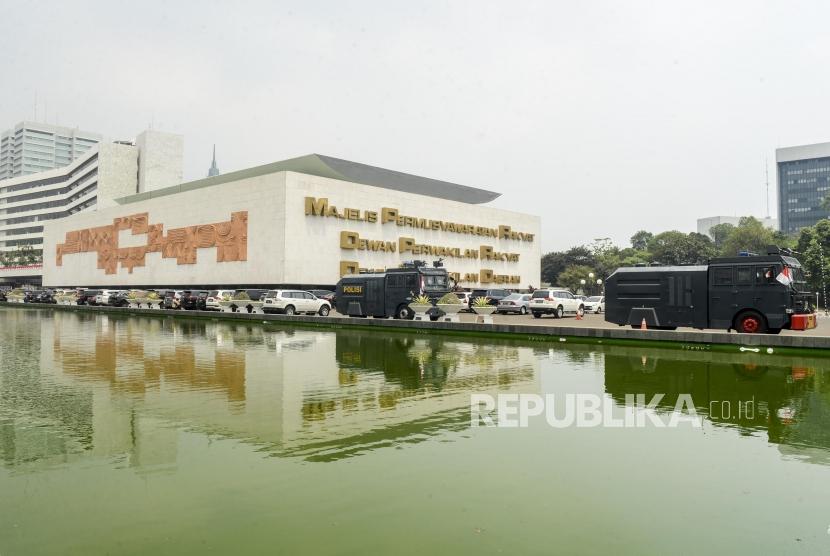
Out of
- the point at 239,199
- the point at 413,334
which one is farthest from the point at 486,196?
the point at 413,334

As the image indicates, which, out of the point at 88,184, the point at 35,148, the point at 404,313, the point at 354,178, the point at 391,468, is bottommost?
the point at 391,468

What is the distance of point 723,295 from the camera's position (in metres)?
19.8

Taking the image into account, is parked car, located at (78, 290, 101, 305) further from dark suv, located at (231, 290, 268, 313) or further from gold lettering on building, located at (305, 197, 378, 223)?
dark suv, located at (231, 290, 268, 313)

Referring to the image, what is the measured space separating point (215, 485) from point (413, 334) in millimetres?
19625

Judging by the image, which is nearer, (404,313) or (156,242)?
(404,313)

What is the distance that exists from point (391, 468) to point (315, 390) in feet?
15.8

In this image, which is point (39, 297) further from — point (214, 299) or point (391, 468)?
point (391, 468)

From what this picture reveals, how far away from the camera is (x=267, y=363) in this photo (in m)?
14.3

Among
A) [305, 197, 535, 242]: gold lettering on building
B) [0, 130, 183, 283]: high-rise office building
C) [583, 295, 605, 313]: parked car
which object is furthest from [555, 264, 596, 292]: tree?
[0, 130, 183, 283]: high-rise office building

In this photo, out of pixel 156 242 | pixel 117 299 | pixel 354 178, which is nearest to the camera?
pixel 117 299

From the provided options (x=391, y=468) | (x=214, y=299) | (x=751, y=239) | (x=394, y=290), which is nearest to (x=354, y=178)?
(x=214, y=299)

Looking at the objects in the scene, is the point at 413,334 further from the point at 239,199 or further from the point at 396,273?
the point at 239,199

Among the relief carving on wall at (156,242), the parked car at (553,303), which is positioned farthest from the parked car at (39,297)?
the parked car at (553,303)

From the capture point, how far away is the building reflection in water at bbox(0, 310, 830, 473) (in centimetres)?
696
